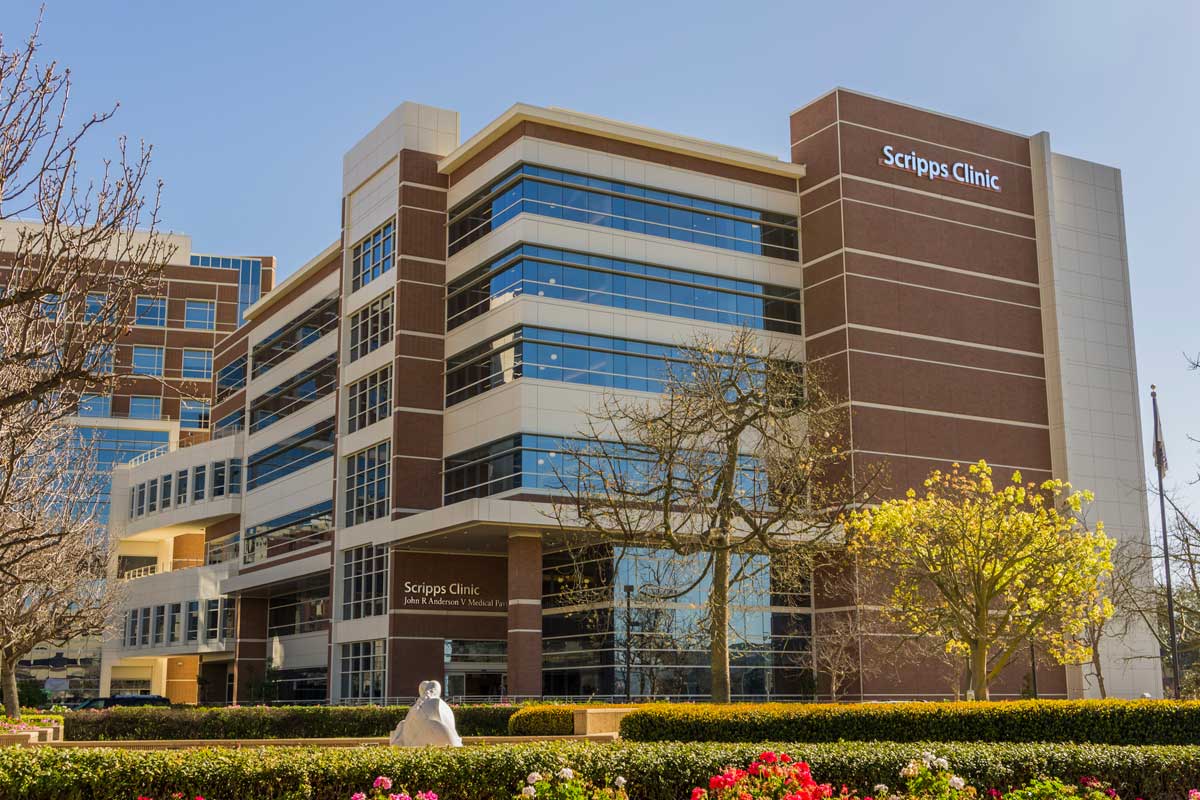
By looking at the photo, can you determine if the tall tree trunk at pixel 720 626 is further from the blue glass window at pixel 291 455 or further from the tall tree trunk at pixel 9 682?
the blue glass window at pixel 291 455

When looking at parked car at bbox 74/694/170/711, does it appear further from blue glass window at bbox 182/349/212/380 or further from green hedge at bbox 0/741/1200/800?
green hedge at bbox 0/741/1200/800

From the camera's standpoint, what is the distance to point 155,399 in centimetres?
9100

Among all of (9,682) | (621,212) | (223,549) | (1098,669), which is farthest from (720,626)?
(223,549)

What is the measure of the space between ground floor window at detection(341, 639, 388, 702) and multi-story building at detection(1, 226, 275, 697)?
3638 centimetres

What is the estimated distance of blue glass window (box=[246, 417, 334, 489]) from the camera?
2322 inches

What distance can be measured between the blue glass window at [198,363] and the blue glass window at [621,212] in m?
45.5

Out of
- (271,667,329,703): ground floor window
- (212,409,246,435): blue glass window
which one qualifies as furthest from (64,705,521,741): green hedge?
(212,409,246,435): blue glass window

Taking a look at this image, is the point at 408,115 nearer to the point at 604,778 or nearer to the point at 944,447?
the point at 944,447

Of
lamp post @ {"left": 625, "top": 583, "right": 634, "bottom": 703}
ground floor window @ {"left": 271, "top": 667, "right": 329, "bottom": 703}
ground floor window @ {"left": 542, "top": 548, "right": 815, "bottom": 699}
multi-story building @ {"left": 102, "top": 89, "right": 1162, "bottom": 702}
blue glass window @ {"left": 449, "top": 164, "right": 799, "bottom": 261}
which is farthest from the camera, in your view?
ground floor window @ {"left": 271, "top": 667, "right": 329, "bottom": 703}

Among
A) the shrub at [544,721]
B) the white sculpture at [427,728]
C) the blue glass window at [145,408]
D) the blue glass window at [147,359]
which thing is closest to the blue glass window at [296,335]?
the blue glass window at [147,359]

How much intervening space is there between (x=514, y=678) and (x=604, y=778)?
95.9 ft

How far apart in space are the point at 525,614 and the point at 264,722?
1226 cm

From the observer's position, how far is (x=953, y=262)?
55.8 meters

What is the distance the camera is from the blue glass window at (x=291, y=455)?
5897 centimetres
